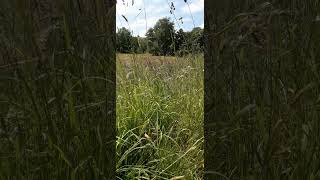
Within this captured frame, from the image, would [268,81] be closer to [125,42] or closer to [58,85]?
[58,85]

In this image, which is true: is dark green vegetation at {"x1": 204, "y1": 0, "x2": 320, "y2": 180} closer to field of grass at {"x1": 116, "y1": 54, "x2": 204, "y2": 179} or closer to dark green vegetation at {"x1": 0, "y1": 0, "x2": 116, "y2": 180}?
dark green vegetation at {"x1": 0, "y1": 0, "x2": 116, "y2": 180}

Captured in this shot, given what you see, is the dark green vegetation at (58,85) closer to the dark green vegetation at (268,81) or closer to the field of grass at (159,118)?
the dark green vegetation at (268,81)

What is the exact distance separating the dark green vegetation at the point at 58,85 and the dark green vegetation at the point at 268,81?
31 centimetres

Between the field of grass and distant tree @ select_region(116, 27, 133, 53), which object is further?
distant tree @ select_region(116, 27, 133, 53)

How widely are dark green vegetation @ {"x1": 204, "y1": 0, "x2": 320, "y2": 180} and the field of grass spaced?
108 centimetres

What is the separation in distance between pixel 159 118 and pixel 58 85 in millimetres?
1726

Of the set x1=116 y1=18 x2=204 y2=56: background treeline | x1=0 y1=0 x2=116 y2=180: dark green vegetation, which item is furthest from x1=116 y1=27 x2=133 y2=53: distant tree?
x1=0 y1=0 x2=116 y2=180: dark green vegetation

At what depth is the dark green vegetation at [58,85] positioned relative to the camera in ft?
4.28

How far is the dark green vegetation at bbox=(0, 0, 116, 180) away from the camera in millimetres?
1304

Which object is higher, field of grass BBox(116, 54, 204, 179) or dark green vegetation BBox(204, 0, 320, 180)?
dark green vegetation BBox(204, 0, 320, 180)

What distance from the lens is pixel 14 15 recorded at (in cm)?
133

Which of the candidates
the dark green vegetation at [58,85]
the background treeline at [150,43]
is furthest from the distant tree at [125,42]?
the dark green vegetation at [58,85]

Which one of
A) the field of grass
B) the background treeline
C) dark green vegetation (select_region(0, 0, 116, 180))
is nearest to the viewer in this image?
dark green vegetation (select_region(0, 0, 116, 180))

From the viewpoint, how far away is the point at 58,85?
4.28 feet
